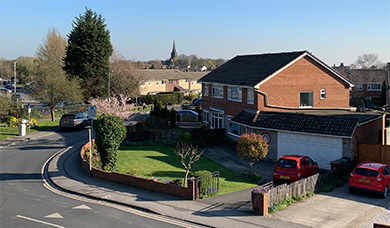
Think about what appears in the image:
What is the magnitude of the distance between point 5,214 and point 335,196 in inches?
586

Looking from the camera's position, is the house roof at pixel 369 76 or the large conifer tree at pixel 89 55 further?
the house roof at pixel 369 76

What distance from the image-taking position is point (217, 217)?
15484mm

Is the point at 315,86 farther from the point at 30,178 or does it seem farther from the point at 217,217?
the point at 30,178

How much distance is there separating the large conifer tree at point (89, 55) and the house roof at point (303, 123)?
110 feet

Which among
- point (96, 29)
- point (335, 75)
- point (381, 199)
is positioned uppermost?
point (96, 29)

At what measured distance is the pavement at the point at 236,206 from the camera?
1516 cm

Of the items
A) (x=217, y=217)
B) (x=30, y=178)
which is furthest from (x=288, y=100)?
(x=30, y=178)

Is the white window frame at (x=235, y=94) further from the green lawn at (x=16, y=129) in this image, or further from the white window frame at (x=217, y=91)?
the green lawn at (x=16, y=129)

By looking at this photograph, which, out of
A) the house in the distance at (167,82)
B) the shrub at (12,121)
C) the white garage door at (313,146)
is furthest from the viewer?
the house in the distance at (167,82)

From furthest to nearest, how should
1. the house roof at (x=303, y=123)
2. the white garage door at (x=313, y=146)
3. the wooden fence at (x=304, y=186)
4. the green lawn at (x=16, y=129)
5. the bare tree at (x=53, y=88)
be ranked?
the bare tree at (x=53, y=88), the green lawn at (x=16, y=129), the white garage door at (x=313, y=146), the house roof at (x=303, y=123), the wooden fence at (x=304, y=186)

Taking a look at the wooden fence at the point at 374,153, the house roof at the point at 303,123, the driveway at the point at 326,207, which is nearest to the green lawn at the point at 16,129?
the house roof at the point at 303,123

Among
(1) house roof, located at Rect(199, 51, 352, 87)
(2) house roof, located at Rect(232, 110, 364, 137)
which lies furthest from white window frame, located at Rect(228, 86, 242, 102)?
(2) house roof, located at Rect(232, 110, 364, 137)

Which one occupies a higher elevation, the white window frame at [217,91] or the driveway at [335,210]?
the white window frame at [217,91]

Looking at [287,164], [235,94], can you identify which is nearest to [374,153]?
[287,164]
